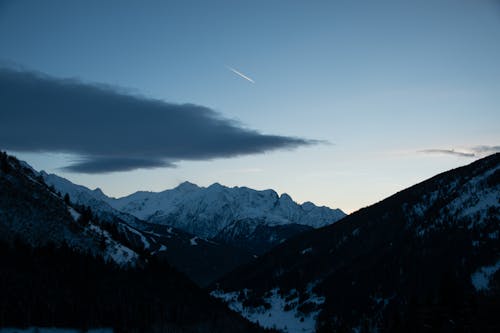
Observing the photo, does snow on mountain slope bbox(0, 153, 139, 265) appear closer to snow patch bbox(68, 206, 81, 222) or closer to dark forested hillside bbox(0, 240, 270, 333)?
snow patch bbox(68, 206, 81, 222)

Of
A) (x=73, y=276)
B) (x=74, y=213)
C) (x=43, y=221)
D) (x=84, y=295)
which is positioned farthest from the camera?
(x=74, y=213)

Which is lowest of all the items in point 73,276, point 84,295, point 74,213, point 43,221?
A: point 84,295

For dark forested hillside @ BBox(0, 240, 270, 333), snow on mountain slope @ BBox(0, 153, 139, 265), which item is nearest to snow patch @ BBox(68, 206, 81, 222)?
snow on mountain slope @ BBox(0, 153, 139, 265)

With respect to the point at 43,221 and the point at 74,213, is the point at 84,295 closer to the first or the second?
the point at 43,221

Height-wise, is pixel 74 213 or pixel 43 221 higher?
pixel 74 213

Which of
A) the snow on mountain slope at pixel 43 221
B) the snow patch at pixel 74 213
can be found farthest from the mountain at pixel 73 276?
the snow patch at pixel 74 213

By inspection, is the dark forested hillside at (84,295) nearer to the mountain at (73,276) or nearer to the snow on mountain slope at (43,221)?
the mountain at (73,276)

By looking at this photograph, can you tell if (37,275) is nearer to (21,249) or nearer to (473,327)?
(21,249)

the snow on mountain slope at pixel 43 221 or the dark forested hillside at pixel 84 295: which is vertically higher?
the snow on mountain slope at pixel 43 221

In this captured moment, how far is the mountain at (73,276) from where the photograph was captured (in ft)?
349

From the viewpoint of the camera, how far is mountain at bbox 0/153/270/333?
10625 cm

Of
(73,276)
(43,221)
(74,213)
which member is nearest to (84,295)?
(73,276)

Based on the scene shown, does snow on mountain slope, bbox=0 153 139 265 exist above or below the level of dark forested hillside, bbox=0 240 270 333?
above

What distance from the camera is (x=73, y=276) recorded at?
413 ft
